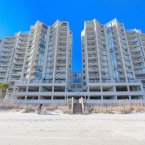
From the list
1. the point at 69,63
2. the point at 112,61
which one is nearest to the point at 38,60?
the point at 69,63

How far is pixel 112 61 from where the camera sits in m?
58.5

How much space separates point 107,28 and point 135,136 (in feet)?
210

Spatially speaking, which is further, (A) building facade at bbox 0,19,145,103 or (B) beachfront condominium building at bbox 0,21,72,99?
(B) beachfront condominium building at bbox 0,21,72,99

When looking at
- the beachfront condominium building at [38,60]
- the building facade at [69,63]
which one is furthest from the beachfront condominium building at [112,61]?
the beachfront condominium building at [38,60]

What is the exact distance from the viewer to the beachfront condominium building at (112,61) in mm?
49500

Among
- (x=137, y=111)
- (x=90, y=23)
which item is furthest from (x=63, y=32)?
(x=137, y=111)

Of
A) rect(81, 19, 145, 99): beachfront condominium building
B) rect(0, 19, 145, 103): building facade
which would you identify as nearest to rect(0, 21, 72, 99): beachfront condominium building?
rect(0, 19, 145, 103): building facade

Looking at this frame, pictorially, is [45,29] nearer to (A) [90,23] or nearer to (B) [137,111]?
(A) [90,23]

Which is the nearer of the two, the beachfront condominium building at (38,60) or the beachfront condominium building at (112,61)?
the beachfront condominium building at (112,61)

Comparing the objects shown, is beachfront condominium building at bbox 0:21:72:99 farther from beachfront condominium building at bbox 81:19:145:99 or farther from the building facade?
beachfront condominium building at bbox 81:19:145:99

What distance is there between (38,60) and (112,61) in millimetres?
28839

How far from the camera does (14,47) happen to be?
67.2 meters

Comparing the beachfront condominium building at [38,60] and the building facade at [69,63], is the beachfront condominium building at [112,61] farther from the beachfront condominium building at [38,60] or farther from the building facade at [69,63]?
the beachfront condominium building at [38,60]

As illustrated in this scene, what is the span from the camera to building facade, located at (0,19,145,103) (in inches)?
1949
